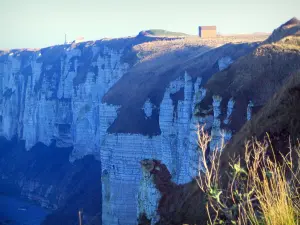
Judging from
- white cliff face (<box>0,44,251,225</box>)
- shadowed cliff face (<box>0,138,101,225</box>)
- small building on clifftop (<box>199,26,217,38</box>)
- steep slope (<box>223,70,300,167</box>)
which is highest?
small building on clifftop (<box>199,26,217,38</box>)

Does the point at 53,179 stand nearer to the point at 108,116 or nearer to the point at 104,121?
the point at 104,121

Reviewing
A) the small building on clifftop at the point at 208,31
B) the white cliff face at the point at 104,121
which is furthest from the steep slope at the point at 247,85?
the small building on clifftop at the point at 208,31

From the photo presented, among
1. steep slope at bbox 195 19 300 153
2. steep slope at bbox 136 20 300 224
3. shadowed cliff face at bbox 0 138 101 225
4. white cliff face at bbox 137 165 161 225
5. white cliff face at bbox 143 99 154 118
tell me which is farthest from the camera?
shadowed cliff face at bbox 0 138 101 225

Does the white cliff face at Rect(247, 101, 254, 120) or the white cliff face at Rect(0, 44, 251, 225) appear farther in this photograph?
the white cliff face at Rect(0, 44, 251, 225)

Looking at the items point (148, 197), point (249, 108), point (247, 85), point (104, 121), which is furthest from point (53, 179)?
point (148, 197)

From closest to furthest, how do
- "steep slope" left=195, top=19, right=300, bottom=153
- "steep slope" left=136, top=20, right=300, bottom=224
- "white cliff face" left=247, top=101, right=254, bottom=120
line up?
"steep slope" left=136, top=20, right=300, bottom=224
"white cliff face" left=247, top=101, right=254, bottom=120
"steep slope" left=195, top=19, right=300, bottom=153

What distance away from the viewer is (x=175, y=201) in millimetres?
12594

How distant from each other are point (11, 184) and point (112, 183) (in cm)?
3141

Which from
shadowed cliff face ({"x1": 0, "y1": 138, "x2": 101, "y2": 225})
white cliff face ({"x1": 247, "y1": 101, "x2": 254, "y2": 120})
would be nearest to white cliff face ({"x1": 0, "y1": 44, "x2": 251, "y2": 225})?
white cliff face ({"x1": 247, "y1": 101, "x2": 254, "y2": 120})

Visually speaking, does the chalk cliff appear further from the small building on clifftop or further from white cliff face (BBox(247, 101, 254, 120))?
the small building on clifftop

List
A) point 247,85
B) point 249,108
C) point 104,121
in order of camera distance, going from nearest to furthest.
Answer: point 249,108 → point 247,85 → point 104,121

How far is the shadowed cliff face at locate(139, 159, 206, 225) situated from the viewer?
10932 mm

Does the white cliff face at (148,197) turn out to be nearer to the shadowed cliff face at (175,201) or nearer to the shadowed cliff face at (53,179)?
the shadowed cliff face at (175,201)

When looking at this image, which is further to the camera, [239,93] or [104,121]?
[104,121]
